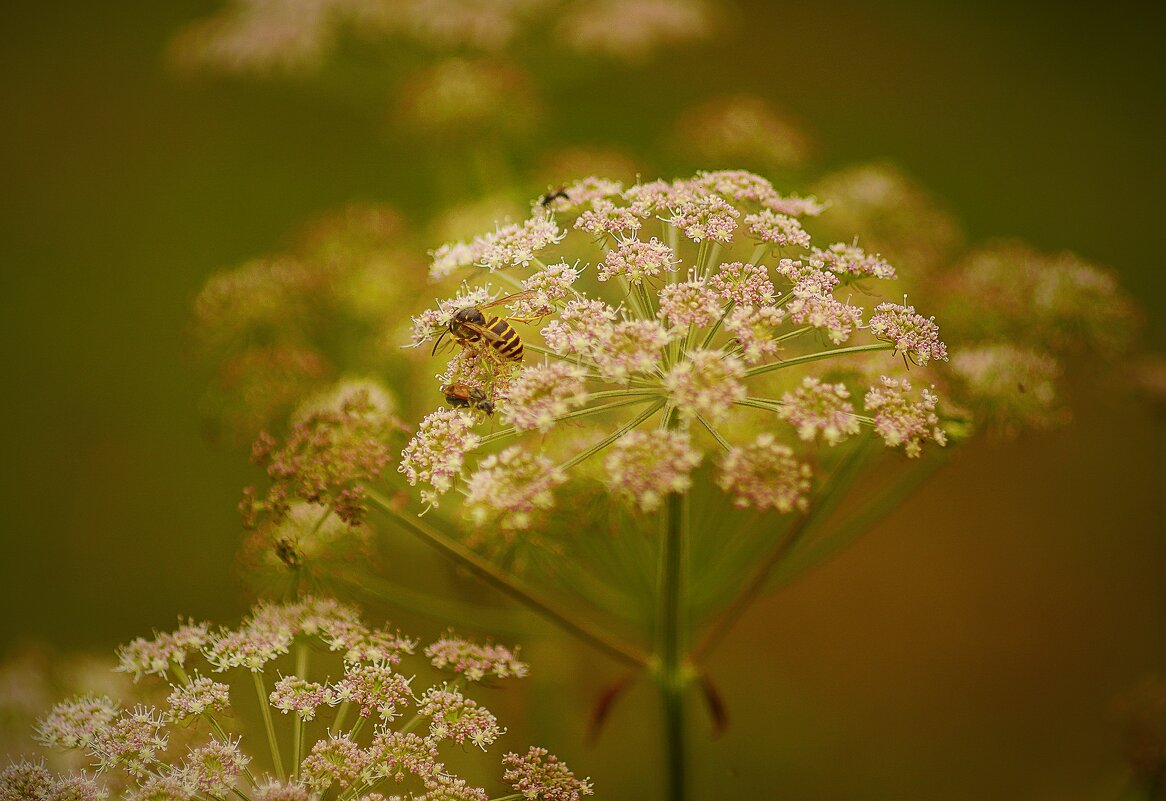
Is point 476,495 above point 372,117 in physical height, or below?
below

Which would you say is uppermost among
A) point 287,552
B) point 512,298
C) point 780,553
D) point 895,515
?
point 895,515

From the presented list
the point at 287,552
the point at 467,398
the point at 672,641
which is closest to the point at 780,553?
the point at 672,641

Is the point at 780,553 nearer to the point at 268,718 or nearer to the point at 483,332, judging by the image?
the point at 483,332

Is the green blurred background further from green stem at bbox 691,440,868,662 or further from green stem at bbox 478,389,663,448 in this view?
green stem at bbox 478,389,663,448

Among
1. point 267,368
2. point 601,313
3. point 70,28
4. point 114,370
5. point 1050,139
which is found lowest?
point 601,313

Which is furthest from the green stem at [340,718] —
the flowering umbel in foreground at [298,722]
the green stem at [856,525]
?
the green stem at [856,525]

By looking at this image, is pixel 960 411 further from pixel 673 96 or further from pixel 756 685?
pixel 673 96

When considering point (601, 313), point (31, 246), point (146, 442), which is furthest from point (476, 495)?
point (31, 246)
